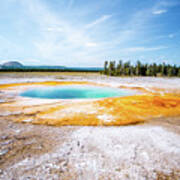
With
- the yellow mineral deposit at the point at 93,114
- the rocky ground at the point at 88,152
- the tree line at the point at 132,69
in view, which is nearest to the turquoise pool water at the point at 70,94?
the yellow mineral deposit at the point at 93,114

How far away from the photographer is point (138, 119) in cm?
615

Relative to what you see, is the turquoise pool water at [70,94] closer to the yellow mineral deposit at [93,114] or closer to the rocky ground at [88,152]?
the yellow mineral deposit at [93,114]

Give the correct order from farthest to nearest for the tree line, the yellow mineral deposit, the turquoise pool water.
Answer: the tree line, the turquoise pool water, the yellow mineral deposit

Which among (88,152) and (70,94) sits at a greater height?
(70,94)

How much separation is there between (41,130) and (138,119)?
185 inches

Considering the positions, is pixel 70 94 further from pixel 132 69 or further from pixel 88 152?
pixel 132 69

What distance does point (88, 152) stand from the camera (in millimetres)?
3592

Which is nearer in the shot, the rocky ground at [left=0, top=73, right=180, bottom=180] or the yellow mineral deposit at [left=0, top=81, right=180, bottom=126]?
the rocky ground at [left=0, top=73, right=180, bottom=180]

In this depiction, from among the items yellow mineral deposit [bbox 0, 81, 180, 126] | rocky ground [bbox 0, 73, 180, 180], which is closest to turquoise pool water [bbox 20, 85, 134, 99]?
yellow mineral deposit [bbox 0, 81, 180, 126]

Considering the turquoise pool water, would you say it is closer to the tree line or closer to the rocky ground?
the rocky ground

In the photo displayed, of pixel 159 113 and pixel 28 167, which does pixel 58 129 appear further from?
pixel 159 113

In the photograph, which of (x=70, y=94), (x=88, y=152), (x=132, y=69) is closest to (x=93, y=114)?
(x=88, y=152)

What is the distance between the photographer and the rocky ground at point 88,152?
9.34ft

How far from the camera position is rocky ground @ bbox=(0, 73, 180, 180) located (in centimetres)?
285
